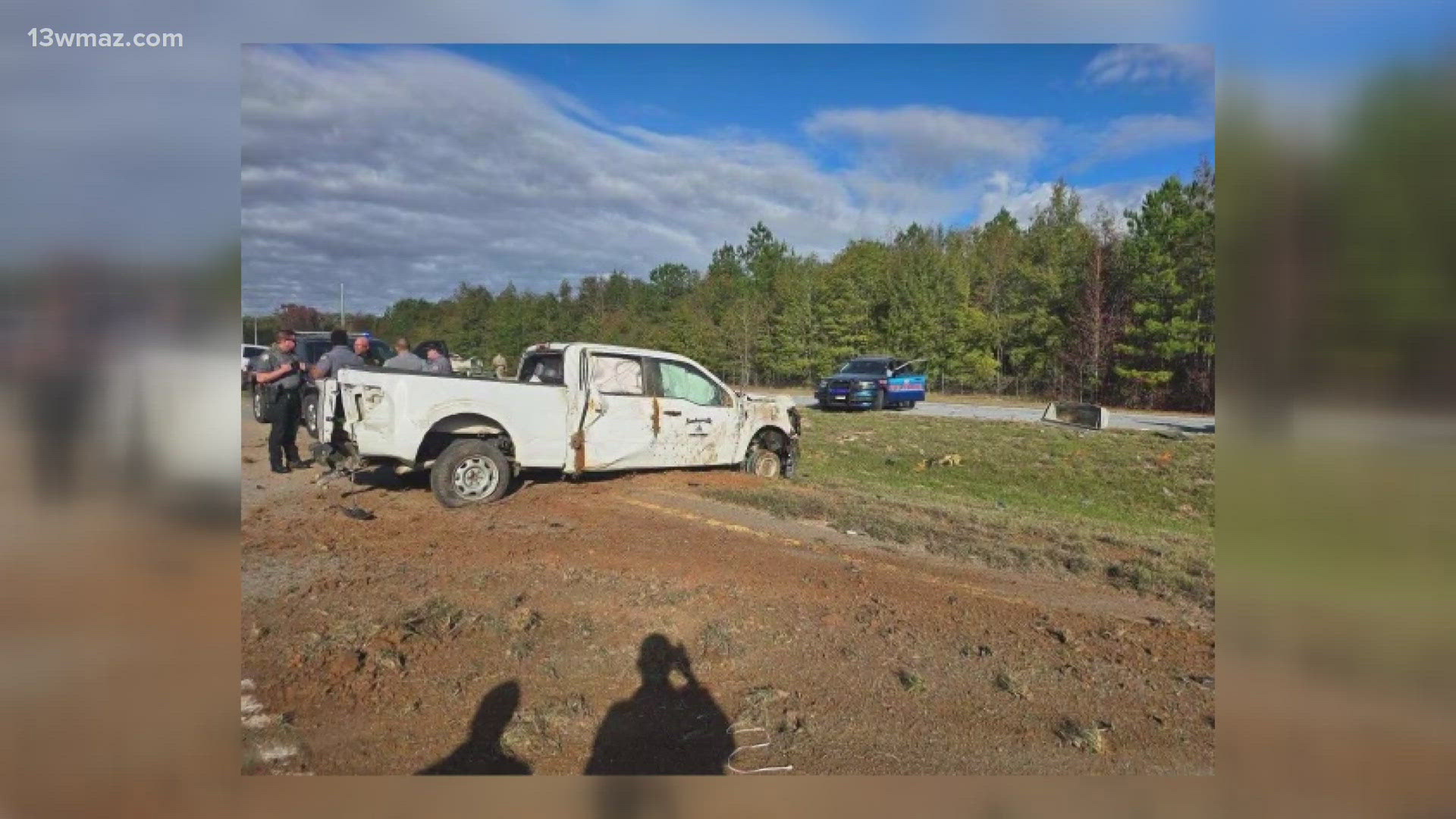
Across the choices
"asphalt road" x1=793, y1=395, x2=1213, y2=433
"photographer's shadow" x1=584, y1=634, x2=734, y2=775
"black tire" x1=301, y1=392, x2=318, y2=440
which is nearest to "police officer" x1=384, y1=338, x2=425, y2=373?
"black tire" x1=301, y1=392, x2=318, y2=440

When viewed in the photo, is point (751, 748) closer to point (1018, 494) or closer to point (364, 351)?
point (364, 351)

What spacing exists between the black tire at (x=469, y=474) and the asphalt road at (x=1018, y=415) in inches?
146

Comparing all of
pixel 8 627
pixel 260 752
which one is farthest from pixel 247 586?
pixel 260 752

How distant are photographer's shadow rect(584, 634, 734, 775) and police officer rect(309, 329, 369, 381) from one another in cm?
377

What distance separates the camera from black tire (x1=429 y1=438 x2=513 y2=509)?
195 inches

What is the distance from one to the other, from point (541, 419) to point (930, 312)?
4.88 m

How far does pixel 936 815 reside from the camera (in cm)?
247

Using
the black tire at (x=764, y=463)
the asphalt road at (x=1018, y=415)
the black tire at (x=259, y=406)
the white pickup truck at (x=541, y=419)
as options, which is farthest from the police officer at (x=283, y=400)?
the asphalt road at (x=1018, y=415)

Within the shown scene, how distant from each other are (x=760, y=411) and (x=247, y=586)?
444cm

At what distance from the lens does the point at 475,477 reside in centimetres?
511

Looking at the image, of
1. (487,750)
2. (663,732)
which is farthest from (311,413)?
(663,732)

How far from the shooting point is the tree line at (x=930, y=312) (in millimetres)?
4621

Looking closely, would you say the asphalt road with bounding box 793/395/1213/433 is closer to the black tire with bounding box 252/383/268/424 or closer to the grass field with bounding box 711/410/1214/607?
the grass field with bounding box 711/410/1214/607

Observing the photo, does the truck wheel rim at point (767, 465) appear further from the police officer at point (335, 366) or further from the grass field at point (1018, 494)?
the police officer at point (335, 366)
